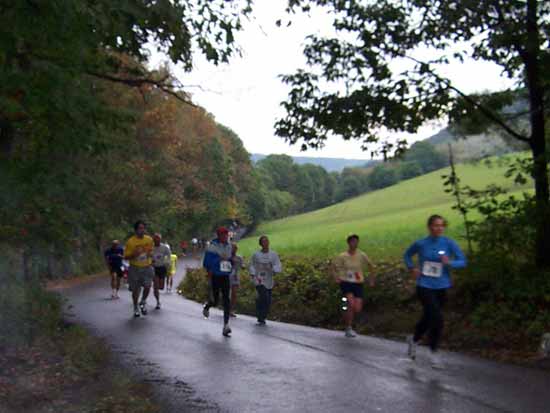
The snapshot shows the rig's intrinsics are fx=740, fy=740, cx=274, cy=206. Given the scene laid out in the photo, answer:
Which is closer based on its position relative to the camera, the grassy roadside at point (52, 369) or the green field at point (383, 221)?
the grassy roadside at point (52, 369)

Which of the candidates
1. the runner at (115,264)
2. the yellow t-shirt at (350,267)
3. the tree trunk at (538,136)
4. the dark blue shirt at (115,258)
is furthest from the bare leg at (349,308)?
the dark blue shirt at (115,258)

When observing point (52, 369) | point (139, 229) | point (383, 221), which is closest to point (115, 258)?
point (139, 229)

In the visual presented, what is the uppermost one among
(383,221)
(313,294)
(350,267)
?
(383,221)

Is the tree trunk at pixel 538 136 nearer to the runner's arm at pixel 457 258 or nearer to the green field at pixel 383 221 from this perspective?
the green field at pixel 383 221

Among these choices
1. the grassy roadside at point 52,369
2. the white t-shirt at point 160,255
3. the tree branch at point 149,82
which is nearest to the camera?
the grassy roadside at point 52,369

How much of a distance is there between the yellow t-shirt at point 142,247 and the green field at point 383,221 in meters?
6.03

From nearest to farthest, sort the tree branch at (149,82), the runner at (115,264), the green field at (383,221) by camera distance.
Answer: the tree branch at (149,82) < the green field at (383,221) < the runner at (115,264)

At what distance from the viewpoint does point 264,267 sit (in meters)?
15.3

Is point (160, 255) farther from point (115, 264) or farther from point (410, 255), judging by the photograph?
point (410, 255)

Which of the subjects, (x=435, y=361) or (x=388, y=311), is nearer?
(x=435, y=361)

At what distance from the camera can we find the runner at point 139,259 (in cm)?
1503

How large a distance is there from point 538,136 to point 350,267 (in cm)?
411

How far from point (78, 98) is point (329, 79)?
602cm

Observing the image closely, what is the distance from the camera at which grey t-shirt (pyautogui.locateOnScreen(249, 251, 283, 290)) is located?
15.3 meters
